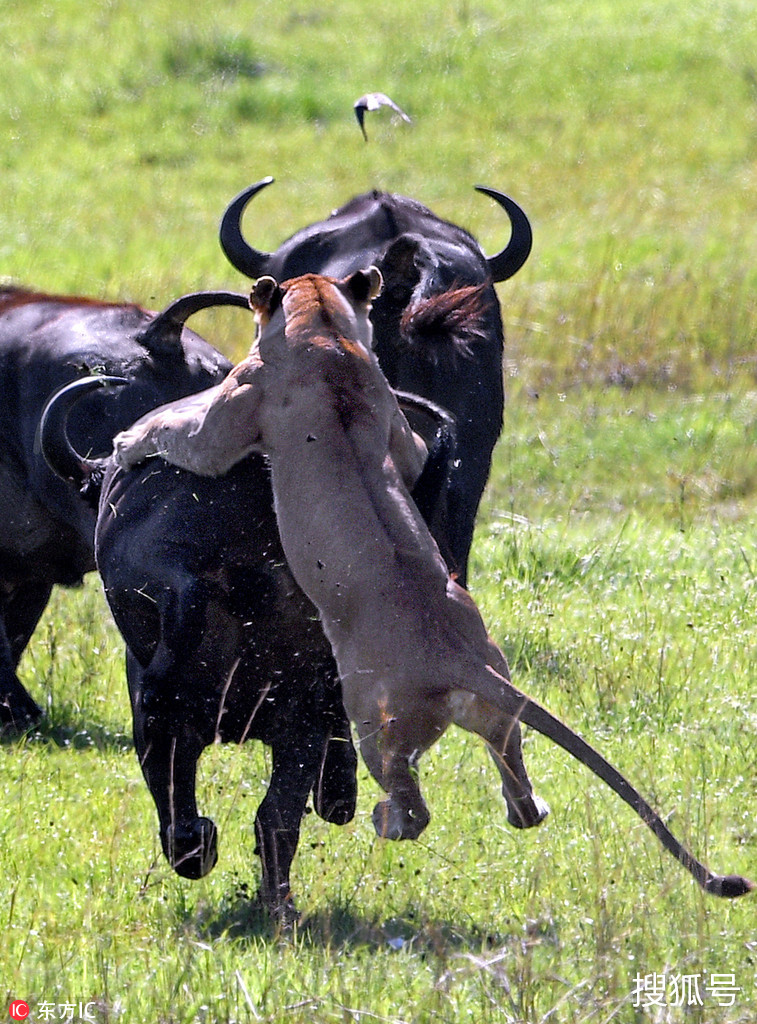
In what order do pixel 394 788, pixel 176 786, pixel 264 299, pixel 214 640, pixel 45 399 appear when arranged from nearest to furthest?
1. pixel 394 788
2. pixel 264 299
3. pixel 214 640
4. pixel 176 786
5. pixel 45 399

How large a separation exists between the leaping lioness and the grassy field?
467 millimetres

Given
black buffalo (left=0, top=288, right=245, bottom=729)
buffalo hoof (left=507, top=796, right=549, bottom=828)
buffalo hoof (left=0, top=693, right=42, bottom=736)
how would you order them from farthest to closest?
buffalo hoof (left=0, top=693, right=42, bottom=736), black buffalo (left=0, top=288, right=245, bottom=729), buffalo hoof (left=507, top=796, right=549, bottom=828)

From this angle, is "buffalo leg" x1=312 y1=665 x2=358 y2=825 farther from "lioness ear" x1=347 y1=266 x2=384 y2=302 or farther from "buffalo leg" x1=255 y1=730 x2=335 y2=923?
"lioness ear" x1=347 y1=266 x2=384 y2=302

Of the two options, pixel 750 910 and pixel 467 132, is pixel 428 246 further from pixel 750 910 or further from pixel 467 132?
pixel 467 132

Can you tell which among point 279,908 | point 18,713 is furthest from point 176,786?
point 18,713

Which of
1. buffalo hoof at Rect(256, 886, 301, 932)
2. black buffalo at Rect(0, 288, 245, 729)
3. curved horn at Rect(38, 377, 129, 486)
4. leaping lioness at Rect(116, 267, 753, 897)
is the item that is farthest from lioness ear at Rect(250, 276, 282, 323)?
black buffalo at Rect(0, 288, 245, 729)

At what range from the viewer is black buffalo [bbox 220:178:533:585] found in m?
6.03

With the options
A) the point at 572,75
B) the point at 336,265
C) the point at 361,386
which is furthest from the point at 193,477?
the point at 572,75

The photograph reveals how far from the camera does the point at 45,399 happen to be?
6797 millimetres

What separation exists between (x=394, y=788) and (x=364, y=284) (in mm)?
1332

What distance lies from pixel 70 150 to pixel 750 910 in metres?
21.0

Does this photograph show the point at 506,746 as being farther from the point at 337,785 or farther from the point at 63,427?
the point at 63,427

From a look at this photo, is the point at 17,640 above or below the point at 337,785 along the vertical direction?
below

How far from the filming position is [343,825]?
5359 millimetres
